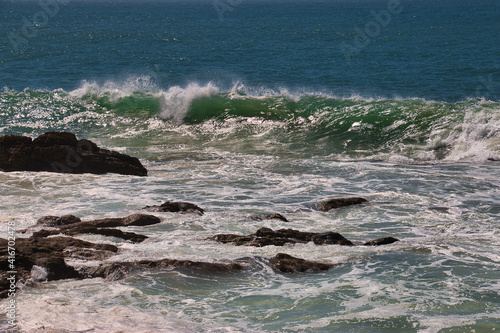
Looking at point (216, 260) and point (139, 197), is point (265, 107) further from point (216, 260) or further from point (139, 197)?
point (216, 260)

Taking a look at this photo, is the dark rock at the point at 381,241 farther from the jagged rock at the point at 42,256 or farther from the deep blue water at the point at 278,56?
the deep blue water at the point at 278,56

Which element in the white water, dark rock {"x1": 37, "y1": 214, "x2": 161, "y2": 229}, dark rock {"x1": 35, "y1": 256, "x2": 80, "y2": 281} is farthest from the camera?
dark rock {"x1": 37, "y1": 214, "x2": 161, "y2": 229}

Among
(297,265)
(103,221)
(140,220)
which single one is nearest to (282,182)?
(140,220)

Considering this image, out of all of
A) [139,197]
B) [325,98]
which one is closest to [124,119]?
[325,98]

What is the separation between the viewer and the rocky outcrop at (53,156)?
14.0 meters

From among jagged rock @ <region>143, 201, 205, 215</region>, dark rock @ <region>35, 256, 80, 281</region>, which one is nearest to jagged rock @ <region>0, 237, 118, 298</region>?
dark rock @ <region>35, 256, 80, 281</region>

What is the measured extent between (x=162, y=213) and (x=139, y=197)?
1.61 m

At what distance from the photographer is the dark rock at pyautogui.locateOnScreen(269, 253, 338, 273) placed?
27.0 feet

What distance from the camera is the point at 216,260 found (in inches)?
328

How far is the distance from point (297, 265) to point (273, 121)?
46.6 feet

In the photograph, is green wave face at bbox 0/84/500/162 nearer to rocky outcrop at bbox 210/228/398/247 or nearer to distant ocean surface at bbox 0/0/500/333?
distant ocean surface at bbox 0/0/500/333

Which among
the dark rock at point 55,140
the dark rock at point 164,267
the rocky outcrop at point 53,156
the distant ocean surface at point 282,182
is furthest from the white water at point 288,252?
the dark rock at point 55,140

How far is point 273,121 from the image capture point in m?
22.2

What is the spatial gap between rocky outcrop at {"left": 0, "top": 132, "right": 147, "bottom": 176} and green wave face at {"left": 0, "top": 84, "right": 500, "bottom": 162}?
5216mm
